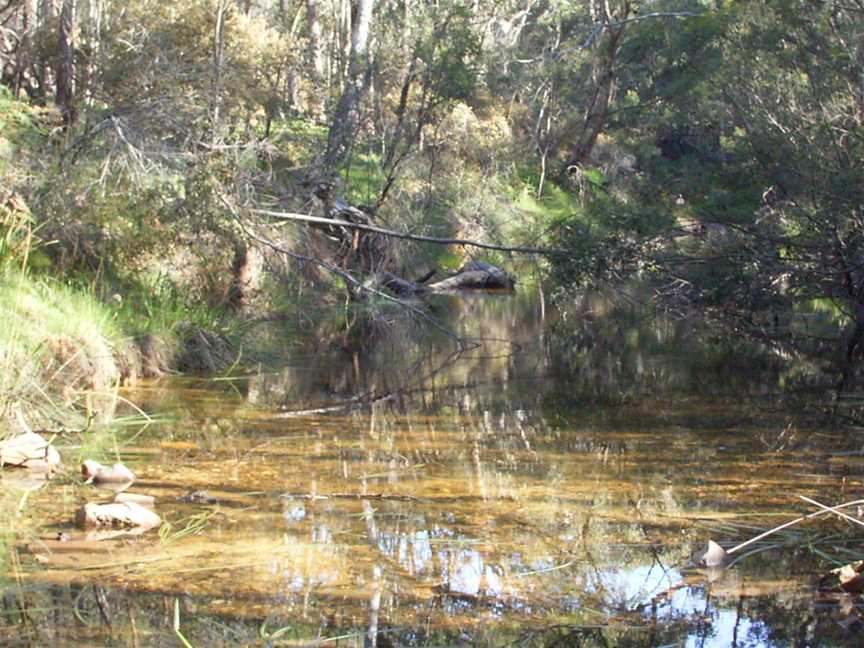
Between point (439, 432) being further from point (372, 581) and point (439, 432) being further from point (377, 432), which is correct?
point (372, 581)

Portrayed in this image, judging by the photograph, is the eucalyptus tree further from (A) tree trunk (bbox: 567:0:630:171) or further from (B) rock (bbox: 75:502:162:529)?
(A) tree trunk (bbox: 567:0:630:171)

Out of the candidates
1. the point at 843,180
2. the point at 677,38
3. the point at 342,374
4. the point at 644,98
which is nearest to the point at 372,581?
the point at 342,374

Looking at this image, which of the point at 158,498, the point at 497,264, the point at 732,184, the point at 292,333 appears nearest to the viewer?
the point at 158,498

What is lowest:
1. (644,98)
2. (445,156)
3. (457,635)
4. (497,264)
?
(457,635)

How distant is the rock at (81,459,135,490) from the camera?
6066mm

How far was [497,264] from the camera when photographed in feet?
69.6

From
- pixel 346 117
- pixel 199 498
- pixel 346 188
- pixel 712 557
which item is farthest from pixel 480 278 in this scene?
pixel 712 557

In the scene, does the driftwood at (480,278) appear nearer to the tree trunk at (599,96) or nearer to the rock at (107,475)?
the tree trunk at (599,96)

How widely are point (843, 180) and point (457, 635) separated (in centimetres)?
852

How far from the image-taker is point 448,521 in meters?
5.54

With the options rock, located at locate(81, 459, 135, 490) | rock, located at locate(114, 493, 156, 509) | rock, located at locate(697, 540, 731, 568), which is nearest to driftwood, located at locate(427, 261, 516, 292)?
rock, located at locate(81, 459, 135, 490)

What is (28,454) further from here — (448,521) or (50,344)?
(448,521)

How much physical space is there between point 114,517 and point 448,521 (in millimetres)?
1547

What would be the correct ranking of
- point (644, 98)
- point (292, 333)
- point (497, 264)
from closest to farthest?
point (292, 333)
point (497, 264)
point (644, 98)
